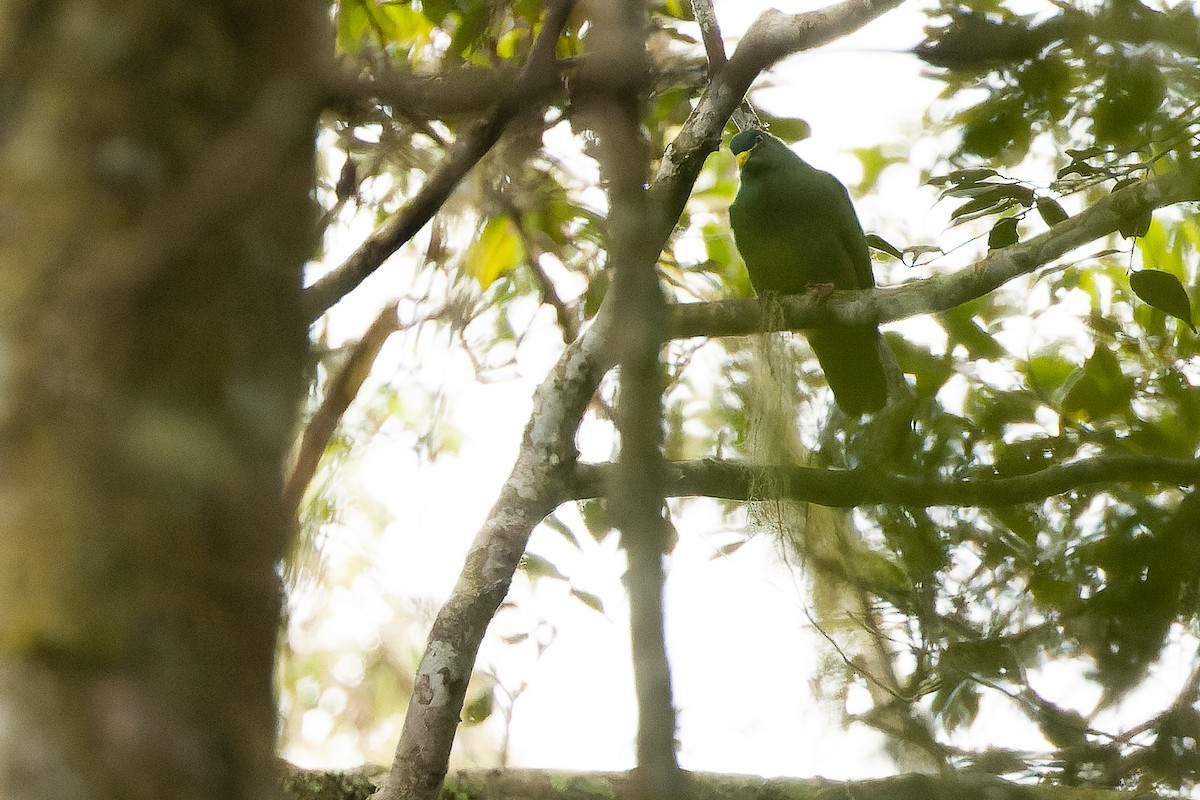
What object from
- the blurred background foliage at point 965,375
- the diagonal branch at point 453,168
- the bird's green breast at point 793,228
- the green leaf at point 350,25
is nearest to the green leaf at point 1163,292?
the blurred background foliage at point 965,375

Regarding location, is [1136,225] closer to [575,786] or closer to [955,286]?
[955,286]

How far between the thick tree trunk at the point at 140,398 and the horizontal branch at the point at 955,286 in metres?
1.32

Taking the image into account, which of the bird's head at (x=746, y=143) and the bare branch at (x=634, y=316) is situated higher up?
the bird's head at (x=746, y=143)

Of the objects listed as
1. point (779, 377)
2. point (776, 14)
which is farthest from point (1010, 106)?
point (779, 377)

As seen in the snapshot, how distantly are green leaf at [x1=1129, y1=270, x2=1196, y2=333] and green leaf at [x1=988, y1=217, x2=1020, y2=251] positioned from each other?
0.81 feet

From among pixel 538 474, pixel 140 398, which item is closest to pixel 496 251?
pixel 538 474

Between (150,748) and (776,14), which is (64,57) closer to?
(150,748)

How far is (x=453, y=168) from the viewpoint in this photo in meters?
1.48

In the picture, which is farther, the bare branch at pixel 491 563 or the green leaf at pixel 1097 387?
the green leaf at pixel 1097 387

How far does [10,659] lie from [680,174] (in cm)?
152

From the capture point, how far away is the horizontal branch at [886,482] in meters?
1.76

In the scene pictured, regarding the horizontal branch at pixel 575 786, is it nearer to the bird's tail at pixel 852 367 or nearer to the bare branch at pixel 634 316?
the bird's tail at pixel 852 367

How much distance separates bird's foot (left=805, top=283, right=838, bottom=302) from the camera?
2.78 metres

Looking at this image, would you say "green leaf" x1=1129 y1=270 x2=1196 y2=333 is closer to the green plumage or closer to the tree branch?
the tree branch
